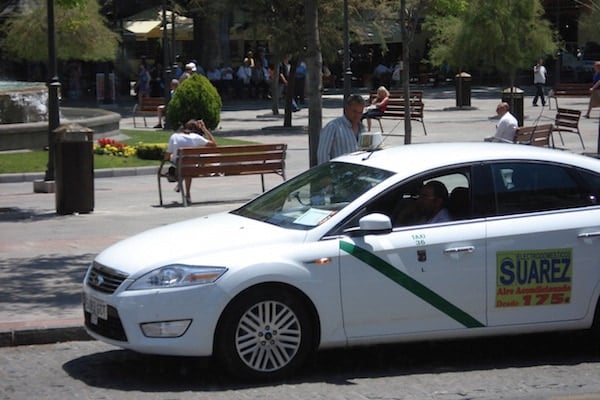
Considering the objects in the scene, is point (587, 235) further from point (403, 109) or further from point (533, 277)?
point (403, 109)

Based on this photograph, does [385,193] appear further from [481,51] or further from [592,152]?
[481,51]

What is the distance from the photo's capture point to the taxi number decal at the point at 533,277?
7.97m

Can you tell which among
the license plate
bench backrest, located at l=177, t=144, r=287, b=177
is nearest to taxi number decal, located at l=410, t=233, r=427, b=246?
the license plate

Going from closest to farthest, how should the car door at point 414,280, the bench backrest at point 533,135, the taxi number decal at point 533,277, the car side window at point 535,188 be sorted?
1. the car door at point 414,280
2. the taxi number decal at point 533,277
3. the car side window at point 535,188
4. the bench backrest at point 533,135

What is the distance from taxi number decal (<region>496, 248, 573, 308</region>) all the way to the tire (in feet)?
4.57

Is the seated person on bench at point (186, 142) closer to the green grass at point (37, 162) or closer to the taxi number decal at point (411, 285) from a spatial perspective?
the green grass at point (37, 162)

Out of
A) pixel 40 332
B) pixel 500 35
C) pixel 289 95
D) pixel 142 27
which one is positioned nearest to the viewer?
pixel 40 332

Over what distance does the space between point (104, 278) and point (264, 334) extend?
1180 millimetres

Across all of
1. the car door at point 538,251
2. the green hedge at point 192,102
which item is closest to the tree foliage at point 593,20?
the green hedge at point 192,102

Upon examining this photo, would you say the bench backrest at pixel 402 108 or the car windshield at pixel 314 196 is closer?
the car windshield at pixel 314 196

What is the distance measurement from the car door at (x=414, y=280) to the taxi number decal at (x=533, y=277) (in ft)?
0.51

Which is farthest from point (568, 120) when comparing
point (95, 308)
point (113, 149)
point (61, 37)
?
point (95, 308)

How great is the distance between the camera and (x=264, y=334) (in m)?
7.54

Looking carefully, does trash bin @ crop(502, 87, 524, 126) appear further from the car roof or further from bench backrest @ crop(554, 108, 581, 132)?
the car roof
